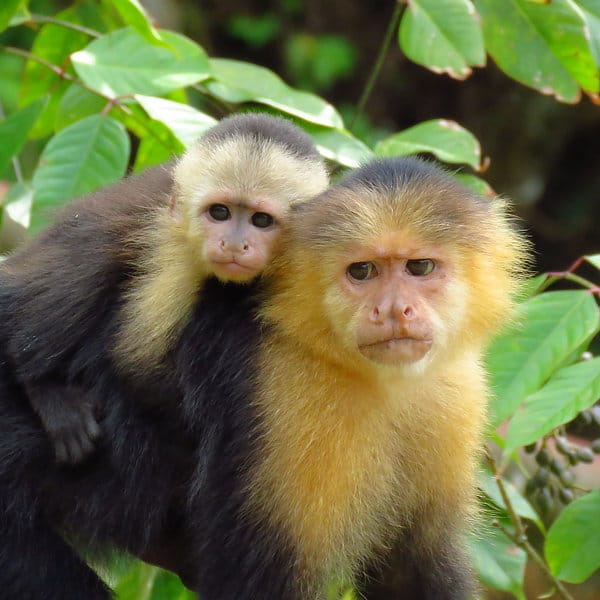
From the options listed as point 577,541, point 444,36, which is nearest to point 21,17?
point 444,36

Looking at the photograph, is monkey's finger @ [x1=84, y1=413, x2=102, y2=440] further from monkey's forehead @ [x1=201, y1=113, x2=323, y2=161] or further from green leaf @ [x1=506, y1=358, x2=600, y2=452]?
green leaf @ [x1=506, y1=358, x2=600, y2=452]

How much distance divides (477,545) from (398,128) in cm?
669

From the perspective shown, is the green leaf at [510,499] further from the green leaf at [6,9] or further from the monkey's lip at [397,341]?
the green leaf at [6,9]

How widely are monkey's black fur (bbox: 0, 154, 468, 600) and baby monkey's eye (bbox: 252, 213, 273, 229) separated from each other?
0.83 ft

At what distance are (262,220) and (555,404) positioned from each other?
1.01 metres

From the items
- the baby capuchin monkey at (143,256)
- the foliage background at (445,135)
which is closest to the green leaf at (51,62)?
the foliage background at (445,135)

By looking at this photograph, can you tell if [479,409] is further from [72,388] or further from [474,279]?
[72,388]

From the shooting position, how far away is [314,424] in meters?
2.79

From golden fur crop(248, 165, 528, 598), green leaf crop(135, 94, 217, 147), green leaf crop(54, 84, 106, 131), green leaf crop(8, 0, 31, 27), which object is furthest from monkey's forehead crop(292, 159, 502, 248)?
green leaf crop(8, 0, 31, 27)

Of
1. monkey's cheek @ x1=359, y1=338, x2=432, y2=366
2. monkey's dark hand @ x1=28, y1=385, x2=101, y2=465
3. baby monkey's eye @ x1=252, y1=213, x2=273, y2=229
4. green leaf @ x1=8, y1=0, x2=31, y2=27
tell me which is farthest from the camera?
green leaf @ x1=8, y1=0, x2=31, y2=27

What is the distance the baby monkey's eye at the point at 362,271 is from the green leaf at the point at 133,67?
1.02 metres

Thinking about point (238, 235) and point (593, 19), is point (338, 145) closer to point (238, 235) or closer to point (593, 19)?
point (238, 235)

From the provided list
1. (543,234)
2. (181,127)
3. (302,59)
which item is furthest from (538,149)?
(181,127)

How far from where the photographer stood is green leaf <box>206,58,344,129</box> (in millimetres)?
3621
